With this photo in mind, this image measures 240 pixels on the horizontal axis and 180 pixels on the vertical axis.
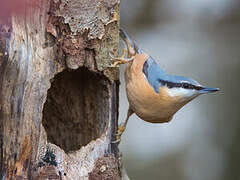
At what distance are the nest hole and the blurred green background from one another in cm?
220

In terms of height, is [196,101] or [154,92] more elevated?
[154,92]

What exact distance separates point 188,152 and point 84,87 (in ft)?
9.18

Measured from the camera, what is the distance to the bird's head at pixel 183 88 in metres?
3.11

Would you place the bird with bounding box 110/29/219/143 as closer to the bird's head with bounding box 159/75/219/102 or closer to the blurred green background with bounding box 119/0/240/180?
the bird's head with bounding box 159/75/219/102

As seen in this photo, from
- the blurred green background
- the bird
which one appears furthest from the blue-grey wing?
the blurred green background

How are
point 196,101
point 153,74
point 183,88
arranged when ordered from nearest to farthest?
point 183,88 < point 153,74 < point 196,101

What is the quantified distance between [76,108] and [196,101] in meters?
2.80

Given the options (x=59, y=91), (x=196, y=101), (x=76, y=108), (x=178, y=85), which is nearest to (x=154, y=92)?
(x=178, y=85)

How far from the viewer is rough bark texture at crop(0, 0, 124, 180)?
2.58 m

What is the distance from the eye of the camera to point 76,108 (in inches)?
132

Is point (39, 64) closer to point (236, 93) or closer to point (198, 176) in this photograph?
point (236, 93)

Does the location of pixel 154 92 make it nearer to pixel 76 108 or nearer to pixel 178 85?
pixel 178 85

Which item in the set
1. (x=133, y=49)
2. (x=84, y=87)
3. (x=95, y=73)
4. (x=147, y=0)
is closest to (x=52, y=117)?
(x=84, y=87)

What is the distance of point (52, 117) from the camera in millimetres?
3471
